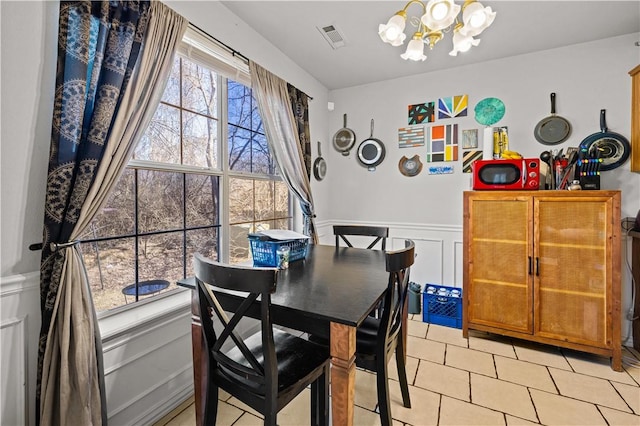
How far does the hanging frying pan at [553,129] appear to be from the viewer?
2.55 m

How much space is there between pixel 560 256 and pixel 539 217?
0.32 metres

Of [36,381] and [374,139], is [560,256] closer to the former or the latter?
[374,139]

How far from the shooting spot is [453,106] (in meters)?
2.97

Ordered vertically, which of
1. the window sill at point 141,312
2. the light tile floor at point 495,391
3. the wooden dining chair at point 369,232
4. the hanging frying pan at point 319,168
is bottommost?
the light tile floor at point 495,391

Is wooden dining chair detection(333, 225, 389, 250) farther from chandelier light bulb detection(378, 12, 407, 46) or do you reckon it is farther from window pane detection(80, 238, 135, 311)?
window pane detection(80, 238, 135, 311)

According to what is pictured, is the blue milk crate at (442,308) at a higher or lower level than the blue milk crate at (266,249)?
lower

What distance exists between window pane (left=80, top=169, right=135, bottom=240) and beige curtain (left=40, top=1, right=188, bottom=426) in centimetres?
25

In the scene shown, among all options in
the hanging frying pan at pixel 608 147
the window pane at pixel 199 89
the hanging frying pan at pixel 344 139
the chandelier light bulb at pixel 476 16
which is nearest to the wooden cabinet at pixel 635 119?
the hanging frying pan at pixel 608 147

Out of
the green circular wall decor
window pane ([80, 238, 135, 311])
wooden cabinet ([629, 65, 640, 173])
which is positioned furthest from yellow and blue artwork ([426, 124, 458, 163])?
window pane ([80, 238, 135, 311])

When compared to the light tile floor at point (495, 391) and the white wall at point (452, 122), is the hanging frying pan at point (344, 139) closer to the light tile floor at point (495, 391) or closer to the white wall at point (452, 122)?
the white wall at point (452, 122)

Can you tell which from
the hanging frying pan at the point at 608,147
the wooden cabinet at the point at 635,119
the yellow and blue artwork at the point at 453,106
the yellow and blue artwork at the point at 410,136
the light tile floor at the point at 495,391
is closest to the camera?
the light tile floor at the point at 495,391

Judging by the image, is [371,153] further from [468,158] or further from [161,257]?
[161,257]

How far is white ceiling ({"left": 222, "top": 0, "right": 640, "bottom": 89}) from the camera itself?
2012 millimetres

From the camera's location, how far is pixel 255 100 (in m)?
2.38
